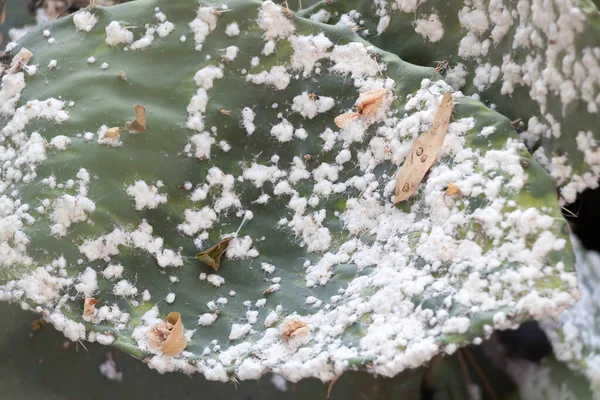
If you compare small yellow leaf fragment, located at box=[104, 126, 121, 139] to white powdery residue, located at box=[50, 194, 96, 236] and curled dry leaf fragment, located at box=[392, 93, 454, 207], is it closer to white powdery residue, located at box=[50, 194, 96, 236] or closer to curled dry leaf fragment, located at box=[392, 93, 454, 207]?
white powdery residue, located at box=[50, 194, 96, 236]

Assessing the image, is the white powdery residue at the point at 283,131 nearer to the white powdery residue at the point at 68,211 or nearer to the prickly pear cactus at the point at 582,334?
the white powdery residue at the point at 68,211

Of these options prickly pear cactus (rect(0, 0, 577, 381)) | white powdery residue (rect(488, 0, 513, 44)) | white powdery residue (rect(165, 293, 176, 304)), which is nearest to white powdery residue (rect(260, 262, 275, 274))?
prickly pear cactus (rect(0, 0, 577, 381))

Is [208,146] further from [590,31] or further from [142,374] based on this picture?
[590,31]

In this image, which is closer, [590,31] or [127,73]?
[590,31]

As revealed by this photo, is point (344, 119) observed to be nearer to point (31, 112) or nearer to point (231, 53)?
point (231, 53)

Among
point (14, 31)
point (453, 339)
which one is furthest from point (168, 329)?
point (14, 31)

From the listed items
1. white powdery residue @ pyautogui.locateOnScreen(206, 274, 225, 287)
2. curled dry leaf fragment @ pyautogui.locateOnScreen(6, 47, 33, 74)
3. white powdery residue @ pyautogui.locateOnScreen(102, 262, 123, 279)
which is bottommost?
white powdery residue @ pyautogui.locateOnScreen(206, 274, 225, 287)
